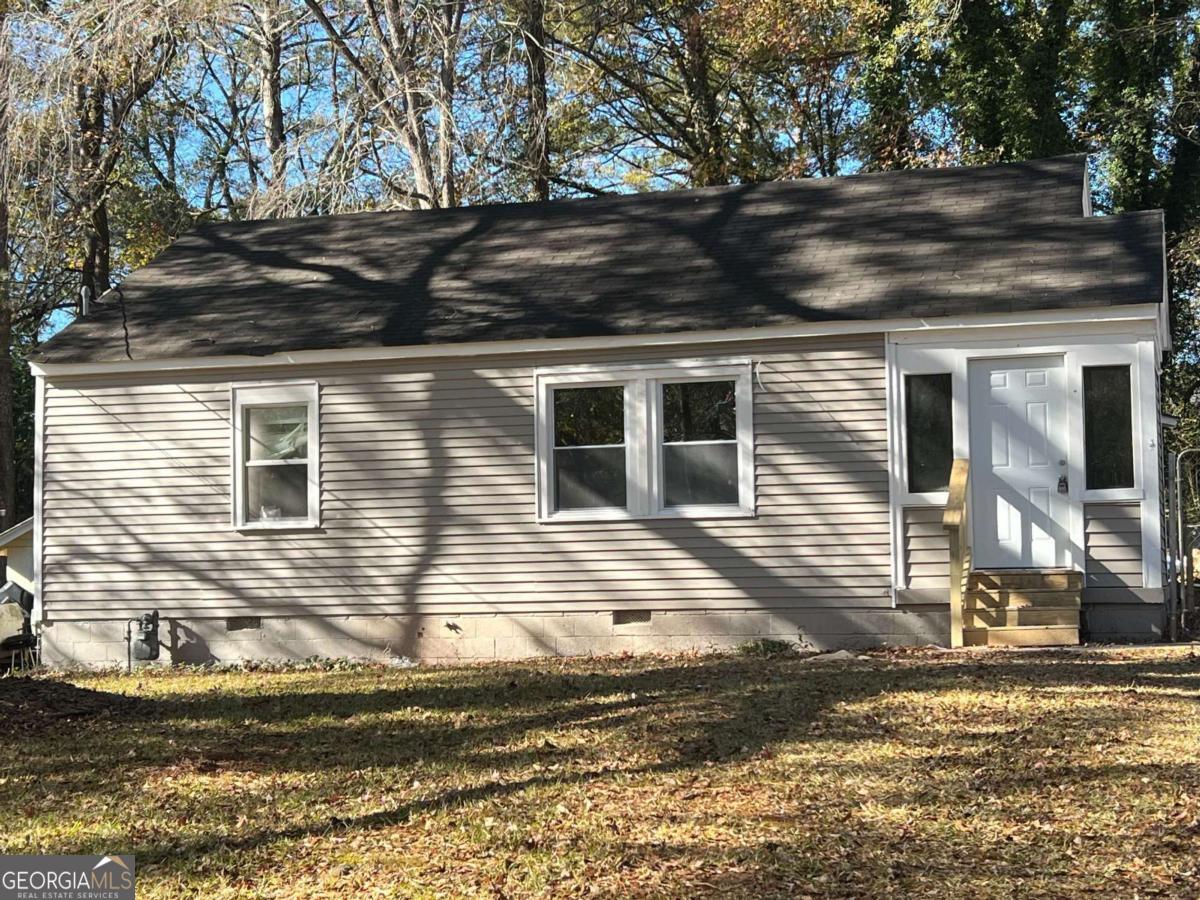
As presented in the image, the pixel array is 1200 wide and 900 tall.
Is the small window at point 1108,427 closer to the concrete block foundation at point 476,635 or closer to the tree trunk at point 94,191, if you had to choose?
the concrete block foundation at point 476,635

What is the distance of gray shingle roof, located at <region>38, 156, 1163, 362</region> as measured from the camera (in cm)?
1289

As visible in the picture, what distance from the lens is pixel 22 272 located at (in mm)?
24781

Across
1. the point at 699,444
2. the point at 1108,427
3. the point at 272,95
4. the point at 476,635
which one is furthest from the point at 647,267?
the point at 272,95

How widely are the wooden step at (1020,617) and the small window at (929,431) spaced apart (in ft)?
3.73

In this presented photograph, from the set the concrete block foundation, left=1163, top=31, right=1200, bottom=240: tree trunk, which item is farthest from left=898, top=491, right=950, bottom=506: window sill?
left=1163, top=31, right=1200, bottom=240: tree trunk

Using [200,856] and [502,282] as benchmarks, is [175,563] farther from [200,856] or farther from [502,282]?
[200,856]

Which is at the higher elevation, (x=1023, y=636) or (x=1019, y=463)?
(x=1019, y=463)

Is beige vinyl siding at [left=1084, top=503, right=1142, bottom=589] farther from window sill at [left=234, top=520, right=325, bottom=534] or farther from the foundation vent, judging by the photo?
window sill at [left=234, top=520, right=325, bottom=534]

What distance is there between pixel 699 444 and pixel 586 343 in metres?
1.40

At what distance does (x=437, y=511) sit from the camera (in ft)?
45.4

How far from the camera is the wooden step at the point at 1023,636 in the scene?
11.9 metres

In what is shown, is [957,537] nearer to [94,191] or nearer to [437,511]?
[437,511]

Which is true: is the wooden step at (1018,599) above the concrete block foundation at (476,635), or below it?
above

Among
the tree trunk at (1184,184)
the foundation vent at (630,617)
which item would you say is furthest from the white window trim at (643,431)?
the tree trunk at (1184,184)
